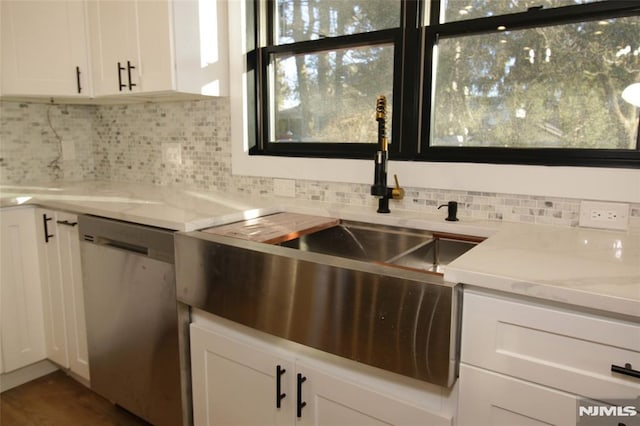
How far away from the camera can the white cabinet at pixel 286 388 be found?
43.7 inches

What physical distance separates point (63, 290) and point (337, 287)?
61.5 inches

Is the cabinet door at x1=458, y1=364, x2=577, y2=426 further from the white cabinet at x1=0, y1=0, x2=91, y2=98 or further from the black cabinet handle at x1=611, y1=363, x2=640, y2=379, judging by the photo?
the white cabinet at x1=0, y1=0, x2=91, y2=98

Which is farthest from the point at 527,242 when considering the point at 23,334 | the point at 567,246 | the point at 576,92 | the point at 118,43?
the point at 23,334

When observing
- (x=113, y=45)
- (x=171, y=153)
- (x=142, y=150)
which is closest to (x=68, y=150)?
(x=142, y=150)

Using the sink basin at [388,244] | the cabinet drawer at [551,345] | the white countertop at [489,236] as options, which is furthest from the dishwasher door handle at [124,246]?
the cabinet drawer at [551,345]

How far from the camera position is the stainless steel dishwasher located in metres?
1.57

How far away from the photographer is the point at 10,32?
231 cm

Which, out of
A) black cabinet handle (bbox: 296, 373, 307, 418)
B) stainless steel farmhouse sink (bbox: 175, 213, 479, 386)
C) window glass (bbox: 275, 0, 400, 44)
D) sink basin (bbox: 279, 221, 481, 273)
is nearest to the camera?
stainless steel farmhouse sink (bbox: 175, 213, 479, 386)

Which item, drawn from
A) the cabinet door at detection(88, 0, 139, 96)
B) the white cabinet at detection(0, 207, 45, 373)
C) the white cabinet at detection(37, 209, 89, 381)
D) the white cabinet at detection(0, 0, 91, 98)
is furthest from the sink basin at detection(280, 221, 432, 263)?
the white cabinet at detection(0, 0, 91, 98)

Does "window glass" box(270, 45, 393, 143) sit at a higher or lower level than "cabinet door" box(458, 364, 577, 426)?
higher

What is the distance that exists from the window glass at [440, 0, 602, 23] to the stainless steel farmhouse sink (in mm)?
828

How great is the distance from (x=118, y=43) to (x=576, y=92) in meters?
1.99

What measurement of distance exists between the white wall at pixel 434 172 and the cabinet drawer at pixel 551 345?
66 centimetres

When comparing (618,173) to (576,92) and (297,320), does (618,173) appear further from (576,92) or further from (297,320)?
(297,320)
